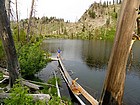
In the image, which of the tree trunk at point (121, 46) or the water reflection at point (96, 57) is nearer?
the tree trunk at point (121, 46)

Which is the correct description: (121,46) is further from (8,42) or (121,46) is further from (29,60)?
(29,60)

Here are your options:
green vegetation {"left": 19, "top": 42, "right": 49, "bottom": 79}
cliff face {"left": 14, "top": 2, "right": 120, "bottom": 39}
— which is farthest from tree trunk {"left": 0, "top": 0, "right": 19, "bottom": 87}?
cliff face {"left": 14, "top": 2, "right": 120, "bottom": 39}

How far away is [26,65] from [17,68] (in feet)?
20.5

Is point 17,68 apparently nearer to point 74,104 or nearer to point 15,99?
point 15,99

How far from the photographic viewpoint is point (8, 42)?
836cm

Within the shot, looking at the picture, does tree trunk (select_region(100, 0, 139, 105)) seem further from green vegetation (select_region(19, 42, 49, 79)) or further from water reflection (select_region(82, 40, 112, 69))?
water reflection (select_region(82, 40, 112, 69))

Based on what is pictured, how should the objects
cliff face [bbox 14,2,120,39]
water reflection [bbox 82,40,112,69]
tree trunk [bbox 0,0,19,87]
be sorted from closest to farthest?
tree trunk [bbox 0,0,19,87] → water reflection [bbox 82,40,112,69] → cliff face [bbox 14,2,120,39]

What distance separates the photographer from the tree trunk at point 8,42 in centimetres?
789

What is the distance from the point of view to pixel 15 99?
5.03 meters

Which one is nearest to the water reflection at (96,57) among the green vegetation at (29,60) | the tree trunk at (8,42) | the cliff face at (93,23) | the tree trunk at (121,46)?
the green vegetation at (29,60)

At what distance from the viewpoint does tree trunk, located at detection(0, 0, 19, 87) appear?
310 inches

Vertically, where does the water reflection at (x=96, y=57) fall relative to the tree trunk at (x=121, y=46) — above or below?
below

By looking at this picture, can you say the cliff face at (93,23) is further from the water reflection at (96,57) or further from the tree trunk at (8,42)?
the tree trunk at (8,42)

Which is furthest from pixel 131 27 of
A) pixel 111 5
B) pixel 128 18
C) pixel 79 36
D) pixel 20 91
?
pixel 111 5
